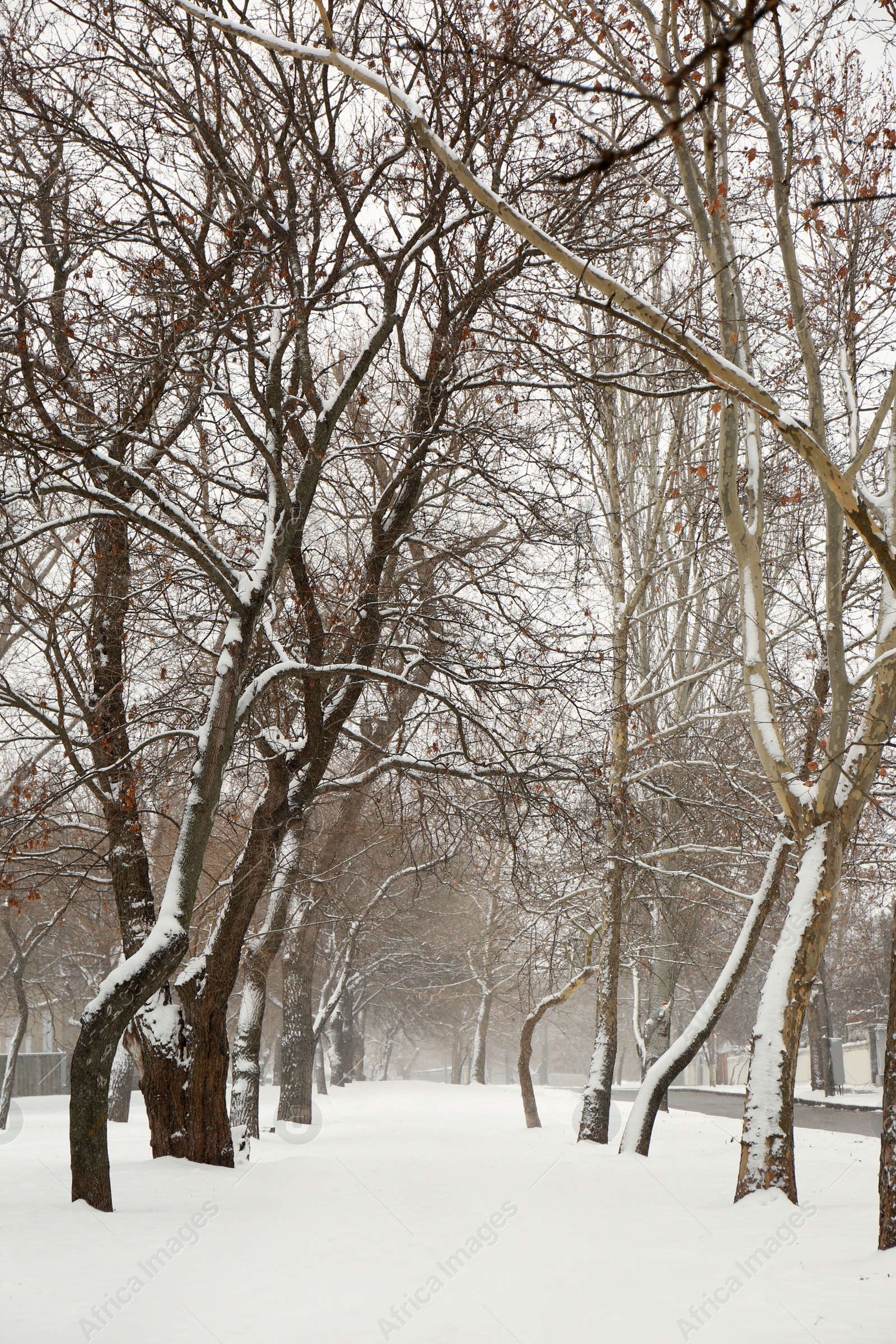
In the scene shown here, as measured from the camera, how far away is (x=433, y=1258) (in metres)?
5.91

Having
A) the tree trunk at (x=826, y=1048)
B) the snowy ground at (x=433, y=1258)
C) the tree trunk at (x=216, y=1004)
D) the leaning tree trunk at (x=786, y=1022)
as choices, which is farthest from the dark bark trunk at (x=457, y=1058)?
the leaning tree trunk at (x=786, y=1022)

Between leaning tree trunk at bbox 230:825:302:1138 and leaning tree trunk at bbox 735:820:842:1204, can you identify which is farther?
leaning tree trunk at bbox 230:825:302:1138

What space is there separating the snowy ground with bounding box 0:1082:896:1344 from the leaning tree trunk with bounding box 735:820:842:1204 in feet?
0.79

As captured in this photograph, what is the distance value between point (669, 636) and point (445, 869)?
9.34 meters

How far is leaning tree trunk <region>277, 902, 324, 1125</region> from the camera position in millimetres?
16438

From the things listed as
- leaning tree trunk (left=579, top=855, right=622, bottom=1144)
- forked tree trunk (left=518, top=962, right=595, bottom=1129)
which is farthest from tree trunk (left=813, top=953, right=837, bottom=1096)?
leaning tree trunk (left=579, top=855, right=622, bottom=1144)

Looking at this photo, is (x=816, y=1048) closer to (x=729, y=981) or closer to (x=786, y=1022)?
(x=729, y=981)

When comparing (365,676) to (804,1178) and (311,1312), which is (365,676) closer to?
(311,1312)

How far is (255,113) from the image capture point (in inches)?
284

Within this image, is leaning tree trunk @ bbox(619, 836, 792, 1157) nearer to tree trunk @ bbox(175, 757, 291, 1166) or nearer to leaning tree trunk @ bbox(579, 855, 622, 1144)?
leaning tree trunk @ bbox(579, 855, 622, 1144)

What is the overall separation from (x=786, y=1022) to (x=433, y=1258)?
10.3ft

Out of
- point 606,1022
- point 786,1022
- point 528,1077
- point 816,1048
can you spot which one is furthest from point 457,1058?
point 786,1022

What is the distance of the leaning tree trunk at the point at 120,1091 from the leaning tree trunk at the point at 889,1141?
15.8 meters

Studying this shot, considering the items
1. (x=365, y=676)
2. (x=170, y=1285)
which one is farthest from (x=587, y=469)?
(x=170, y=1285)
